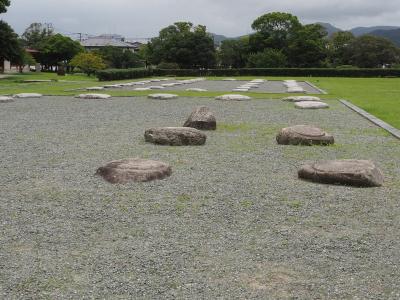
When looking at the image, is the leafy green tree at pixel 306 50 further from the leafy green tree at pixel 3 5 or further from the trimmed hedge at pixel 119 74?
the leafy green tree at pixel 3 5

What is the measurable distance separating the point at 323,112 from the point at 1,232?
11.1 m

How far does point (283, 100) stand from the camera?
17906 millimetres

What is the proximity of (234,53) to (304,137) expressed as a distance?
61.7 m

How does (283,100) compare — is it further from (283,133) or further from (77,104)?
(283,133)

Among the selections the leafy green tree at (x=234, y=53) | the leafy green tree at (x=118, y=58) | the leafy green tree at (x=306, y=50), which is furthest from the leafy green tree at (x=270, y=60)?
the leafy green tree at (x=118, y=58)

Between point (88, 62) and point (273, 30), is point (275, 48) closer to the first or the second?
point (273, 30)

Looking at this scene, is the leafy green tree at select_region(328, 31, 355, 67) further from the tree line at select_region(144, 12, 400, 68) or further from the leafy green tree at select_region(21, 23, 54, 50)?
the leafy green tree at select_region(21, 23, 54, 50)

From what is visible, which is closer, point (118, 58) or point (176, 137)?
point (176, 137)

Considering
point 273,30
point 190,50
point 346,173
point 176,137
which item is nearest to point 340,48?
point 273,30

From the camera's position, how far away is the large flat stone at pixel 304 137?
8.28 metres

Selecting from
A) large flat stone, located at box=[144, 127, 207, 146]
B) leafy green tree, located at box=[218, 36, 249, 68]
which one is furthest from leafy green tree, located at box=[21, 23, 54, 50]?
large flat stone, located at box=[144, 127, 207, 146]

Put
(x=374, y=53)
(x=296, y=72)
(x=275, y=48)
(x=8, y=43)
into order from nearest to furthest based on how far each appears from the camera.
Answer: (x=8, y=43) → (x=296, y=72) → (x=275, y=48) → (x=374, y=53)

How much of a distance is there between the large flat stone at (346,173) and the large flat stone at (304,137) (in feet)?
7.38

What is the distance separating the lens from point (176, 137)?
8336 millimetres
